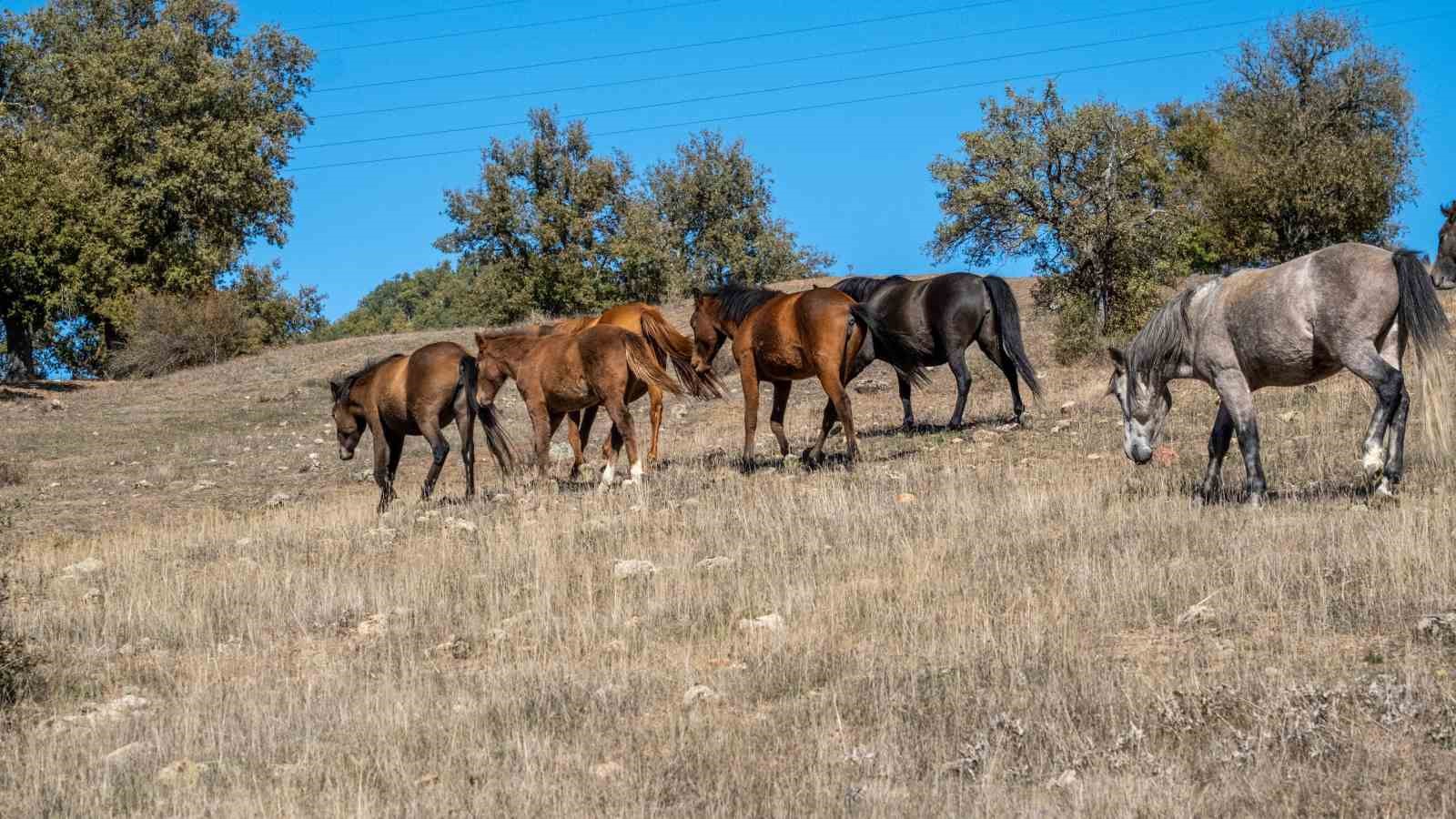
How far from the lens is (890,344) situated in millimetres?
15820

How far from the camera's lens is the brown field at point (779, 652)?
17.5 feet

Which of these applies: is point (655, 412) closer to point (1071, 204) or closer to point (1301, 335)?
point (1301, 335)

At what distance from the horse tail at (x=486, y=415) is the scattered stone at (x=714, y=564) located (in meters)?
5.61

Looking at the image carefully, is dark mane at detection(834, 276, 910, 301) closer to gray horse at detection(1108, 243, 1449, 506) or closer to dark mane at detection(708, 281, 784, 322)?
dark mane at detection(708, 281, 784, 322)

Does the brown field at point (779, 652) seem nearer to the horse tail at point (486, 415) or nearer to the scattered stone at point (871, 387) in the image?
the horse tail at point (486, 415)

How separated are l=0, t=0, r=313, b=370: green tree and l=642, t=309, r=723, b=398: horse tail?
3031 cm

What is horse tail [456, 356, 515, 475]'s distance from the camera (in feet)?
48.1

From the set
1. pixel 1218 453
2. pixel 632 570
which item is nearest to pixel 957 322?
pixel 1218 453

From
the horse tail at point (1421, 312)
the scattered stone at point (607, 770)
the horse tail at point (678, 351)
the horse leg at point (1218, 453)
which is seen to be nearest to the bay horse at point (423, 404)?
the horse tail at point (678, 351)

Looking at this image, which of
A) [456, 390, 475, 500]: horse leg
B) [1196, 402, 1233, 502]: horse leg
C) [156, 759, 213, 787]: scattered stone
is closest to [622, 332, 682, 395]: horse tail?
[456, 390, 475, 500]: horse leg

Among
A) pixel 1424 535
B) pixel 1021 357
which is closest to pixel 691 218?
pixel 1021 357

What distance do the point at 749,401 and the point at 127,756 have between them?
10070mm

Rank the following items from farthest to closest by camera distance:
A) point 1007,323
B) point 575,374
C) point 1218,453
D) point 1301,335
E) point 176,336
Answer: point 176,336, point 1007,323, point 575,374, point 1218,453, point 1301,335

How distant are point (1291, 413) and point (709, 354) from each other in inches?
269
